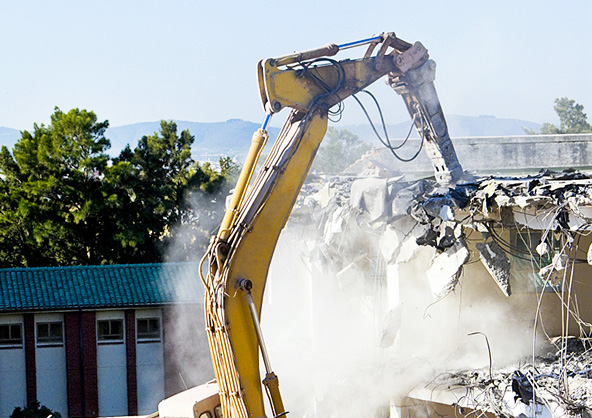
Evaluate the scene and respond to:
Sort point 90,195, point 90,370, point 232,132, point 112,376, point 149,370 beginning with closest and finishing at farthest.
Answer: point 90,370 < point 112,376 < point 149,370 < point 90,195 < point 232,132

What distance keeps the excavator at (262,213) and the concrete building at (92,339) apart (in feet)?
37.8

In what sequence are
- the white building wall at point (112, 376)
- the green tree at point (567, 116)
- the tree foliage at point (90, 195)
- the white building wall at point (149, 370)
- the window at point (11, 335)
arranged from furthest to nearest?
the green tree at point (567, 116), the tree foliage at point (90, 195), the white building wall at point (149, 370), the white building wall at point (112, 376), the window at point (11, 335)

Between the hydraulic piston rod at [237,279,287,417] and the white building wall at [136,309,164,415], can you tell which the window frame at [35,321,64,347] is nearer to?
the white building wall at [136,309,164,415]

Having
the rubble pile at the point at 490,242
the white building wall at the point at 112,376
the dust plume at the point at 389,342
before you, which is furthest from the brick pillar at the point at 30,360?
the rubble pile at the point at 490,242

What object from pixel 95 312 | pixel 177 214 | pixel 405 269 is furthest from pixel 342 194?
pixel 177 214

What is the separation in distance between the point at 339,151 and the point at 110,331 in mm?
34487

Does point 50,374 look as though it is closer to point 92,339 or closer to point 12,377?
point 12,377

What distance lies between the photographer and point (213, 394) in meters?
9.97

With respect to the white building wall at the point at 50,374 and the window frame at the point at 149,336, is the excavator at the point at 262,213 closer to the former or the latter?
the window frame at the point at 149,336

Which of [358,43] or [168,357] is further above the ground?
[358,43]

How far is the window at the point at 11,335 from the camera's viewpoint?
800 inches

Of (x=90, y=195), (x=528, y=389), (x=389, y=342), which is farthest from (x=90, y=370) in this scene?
(x=528, y=389)

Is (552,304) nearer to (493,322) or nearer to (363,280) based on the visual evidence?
(493,322)

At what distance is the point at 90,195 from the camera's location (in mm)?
26812
